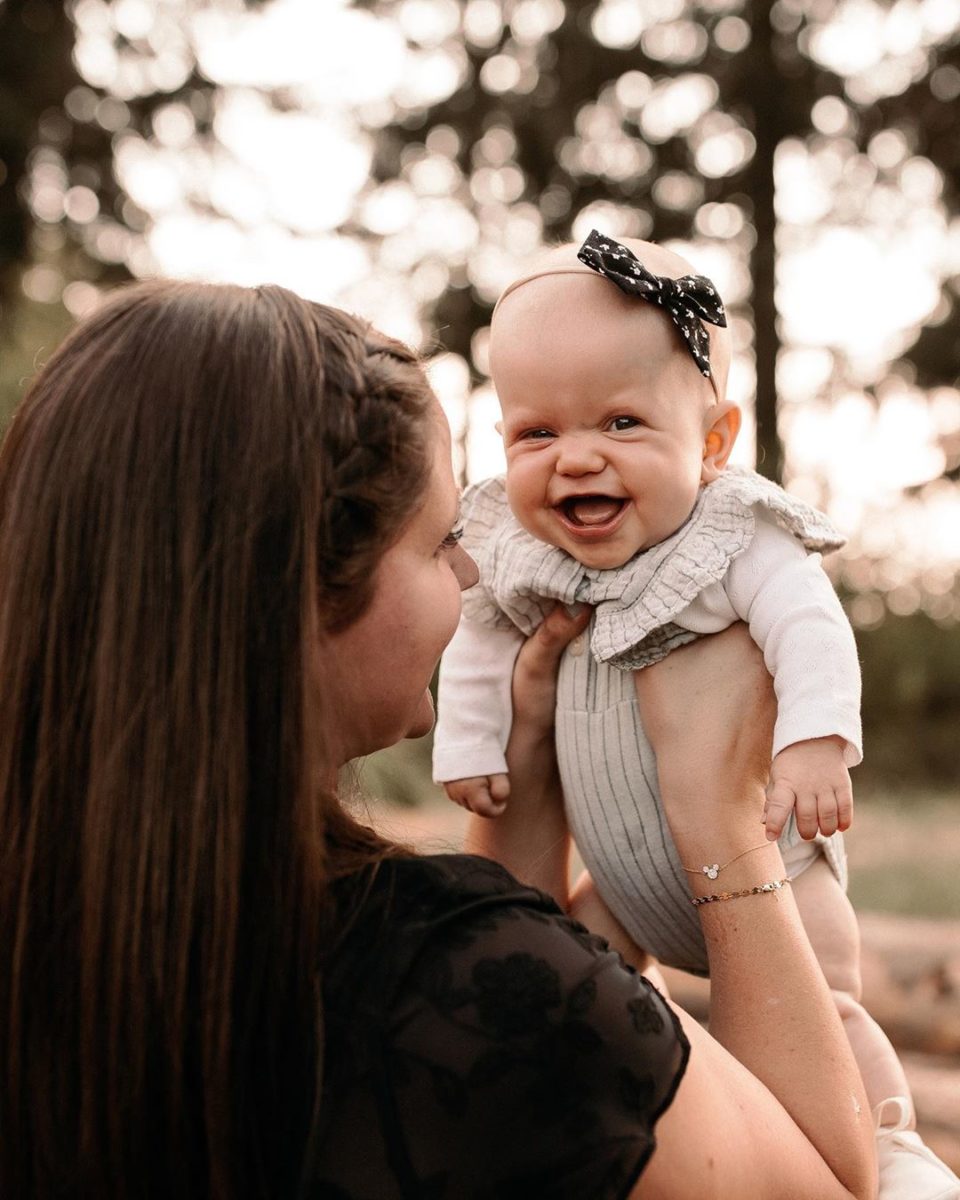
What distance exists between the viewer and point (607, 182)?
45.7 feet

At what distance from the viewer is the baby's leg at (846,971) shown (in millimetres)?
2400

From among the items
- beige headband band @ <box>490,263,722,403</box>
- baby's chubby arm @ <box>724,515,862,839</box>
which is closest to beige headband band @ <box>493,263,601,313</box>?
beige headband band @ <box>490,263,722,403</box>

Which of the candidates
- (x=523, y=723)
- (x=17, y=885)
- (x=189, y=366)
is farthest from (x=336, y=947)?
(x=523, y=723)

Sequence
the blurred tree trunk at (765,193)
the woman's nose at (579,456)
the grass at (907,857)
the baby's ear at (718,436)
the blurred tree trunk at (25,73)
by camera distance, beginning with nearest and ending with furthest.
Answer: the woman's nose at (579,456) → the baby's ear at (718,436) → the grass at (907,857) → the blurred tree trunk at (765,193) → the blurred tree trunk at (25,73)

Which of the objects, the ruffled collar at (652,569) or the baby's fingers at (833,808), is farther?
the ruffled collar at (652,569)

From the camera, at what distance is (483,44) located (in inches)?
559

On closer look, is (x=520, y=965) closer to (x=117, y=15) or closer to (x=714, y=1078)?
(x=714, y=1078)

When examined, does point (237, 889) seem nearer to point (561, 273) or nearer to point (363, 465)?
point (363, 465)

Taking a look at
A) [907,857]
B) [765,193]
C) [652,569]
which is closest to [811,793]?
[652,569]

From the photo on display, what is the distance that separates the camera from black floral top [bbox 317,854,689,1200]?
144 centimetres

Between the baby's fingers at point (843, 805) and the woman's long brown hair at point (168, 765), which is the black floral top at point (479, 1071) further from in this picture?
the baby's fingers at point (843, 805)

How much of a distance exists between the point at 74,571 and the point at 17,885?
0.36m

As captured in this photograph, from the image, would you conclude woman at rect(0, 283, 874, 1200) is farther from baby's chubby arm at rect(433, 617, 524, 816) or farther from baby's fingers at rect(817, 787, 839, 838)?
baby's chubby arm at rect(433, 617, 524, 816)

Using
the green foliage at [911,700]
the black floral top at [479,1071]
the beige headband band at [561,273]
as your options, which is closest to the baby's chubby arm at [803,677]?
the beige headband band at [561,273]
